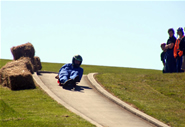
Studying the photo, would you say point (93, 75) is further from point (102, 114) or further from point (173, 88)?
point (102, 114)

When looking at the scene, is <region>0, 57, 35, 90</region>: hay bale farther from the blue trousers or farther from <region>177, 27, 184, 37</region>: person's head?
<region>177, 27, 184, 37</region>: person's head

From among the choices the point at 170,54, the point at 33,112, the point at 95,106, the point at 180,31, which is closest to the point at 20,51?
the point at 95,106

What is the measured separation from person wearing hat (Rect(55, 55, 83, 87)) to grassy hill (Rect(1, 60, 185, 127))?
5.25ft

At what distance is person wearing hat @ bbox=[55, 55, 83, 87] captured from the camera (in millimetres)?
15695

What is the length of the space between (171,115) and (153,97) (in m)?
2.82

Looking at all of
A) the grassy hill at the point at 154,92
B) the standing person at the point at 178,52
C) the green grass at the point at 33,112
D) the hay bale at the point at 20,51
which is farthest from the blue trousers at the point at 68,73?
the standing person at the point at 178,52

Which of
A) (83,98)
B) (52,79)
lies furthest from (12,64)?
(83,98)

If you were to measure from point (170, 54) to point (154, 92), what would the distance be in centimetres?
620

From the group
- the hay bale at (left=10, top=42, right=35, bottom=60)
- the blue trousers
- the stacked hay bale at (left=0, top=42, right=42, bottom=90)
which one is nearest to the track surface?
the blue trousers

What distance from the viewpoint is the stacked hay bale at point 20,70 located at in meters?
15.2

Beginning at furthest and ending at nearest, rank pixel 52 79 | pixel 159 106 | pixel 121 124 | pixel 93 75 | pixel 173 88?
pixel 93 75, pixel 52 79, pixel 173 88, pixel 159 106, pixel 121 124

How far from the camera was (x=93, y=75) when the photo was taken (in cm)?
1967

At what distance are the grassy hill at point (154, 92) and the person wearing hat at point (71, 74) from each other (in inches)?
63.0

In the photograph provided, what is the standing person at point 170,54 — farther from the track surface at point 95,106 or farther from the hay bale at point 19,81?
the hay bale at point 19,81
